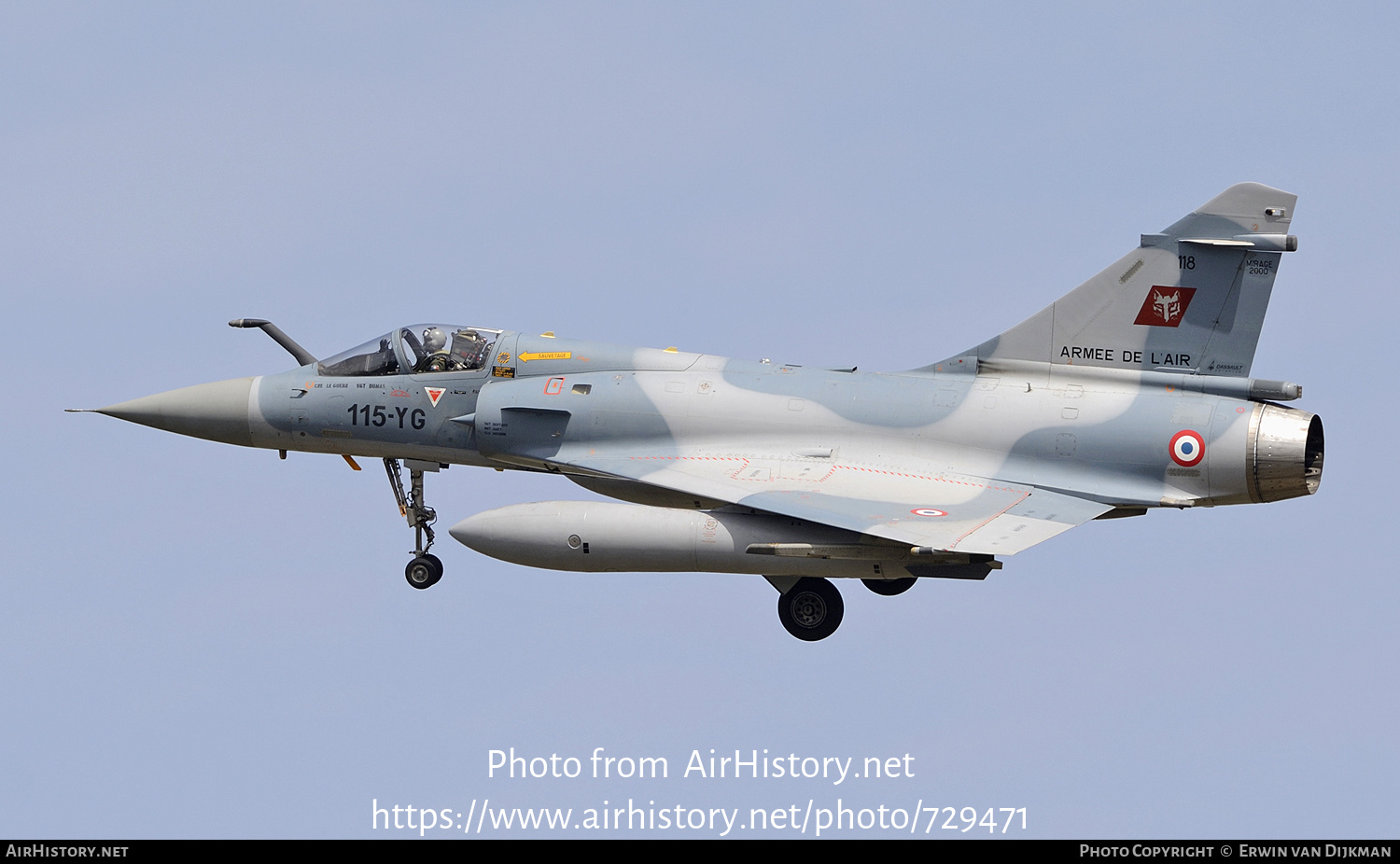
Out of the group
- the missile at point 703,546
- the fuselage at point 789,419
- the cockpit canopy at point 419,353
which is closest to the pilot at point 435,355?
the cockpit canopy at point 419,353

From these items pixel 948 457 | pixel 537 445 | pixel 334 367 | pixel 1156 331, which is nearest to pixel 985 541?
pixel 948 457

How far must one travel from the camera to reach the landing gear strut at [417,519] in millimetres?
22594

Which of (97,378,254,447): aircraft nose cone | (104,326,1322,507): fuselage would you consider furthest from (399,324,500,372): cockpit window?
(97,378,254,447): aircraft nose cone

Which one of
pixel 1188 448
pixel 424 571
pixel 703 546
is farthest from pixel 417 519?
pixel 1188 448

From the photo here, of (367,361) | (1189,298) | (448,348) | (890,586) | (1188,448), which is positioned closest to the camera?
(1188,448)

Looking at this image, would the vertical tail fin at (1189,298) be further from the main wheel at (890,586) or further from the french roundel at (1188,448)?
the main wheel at (890,586)

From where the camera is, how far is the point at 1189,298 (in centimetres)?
2050

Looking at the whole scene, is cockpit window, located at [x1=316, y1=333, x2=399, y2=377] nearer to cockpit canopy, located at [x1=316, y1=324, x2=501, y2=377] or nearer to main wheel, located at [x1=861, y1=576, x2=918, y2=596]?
cockpit canopy, located at [x1=316, y1=324, x2=501, y2=377]

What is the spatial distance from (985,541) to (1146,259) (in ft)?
11.6

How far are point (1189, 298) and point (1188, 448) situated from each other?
156 centimetres

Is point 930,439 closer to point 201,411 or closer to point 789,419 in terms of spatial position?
point 789,419

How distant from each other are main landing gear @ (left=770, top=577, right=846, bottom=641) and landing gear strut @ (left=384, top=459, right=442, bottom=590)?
4.03 meters

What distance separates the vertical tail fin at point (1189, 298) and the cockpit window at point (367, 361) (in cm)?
698

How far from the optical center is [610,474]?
70.3 ft
